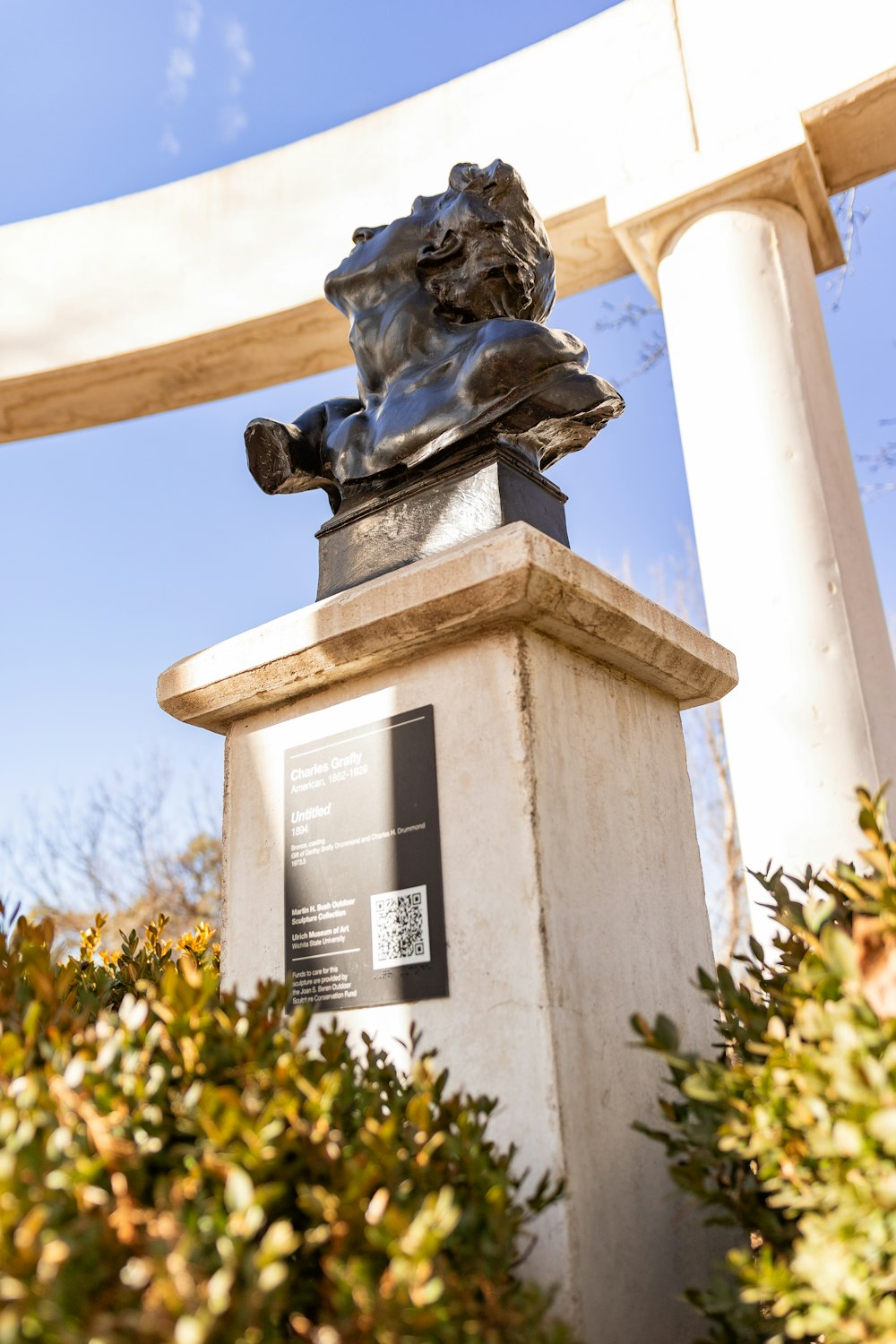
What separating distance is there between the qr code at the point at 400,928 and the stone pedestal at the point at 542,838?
80 millimetres

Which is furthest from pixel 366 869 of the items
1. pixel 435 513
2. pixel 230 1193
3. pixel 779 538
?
pixel 779 538

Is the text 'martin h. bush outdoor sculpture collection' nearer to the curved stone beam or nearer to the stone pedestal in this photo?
the stone pedestal

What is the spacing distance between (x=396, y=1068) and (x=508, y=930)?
40 cm

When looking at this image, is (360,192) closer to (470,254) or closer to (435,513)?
(470,254)

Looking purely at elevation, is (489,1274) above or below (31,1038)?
below

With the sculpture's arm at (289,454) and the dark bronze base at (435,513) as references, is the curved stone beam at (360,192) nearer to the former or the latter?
the sculpture's arm at (289,454)

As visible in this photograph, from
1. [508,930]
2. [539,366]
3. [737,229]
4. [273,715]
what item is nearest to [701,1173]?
[508,930]

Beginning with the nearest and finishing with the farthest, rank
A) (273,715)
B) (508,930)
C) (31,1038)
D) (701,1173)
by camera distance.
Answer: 1. (31,1038)
2. (701,1173)
3. (508,930)
4. (273,715)

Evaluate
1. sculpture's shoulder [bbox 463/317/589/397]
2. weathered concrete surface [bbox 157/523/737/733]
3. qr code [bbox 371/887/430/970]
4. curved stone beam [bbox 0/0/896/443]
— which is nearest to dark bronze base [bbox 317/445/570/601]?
sculpture's shoulder [bbox 463/317/589/397]

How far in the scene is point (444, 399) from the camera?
8.92 feet

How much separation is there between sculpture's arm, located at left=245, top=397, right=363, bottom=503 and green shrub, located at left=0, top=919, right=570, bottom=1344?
1.65 metres

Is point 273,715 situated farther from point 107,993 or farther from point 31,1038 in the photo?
point 31,1038

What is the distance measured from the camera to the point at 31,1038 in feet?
5.01

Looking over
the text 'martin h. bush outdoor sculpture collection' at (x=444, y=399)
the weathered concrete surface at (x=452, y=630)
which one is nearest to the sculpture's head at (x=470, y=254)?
the text 'martin h. bush outdoor sculpture collection' at (x=444, y=399)
